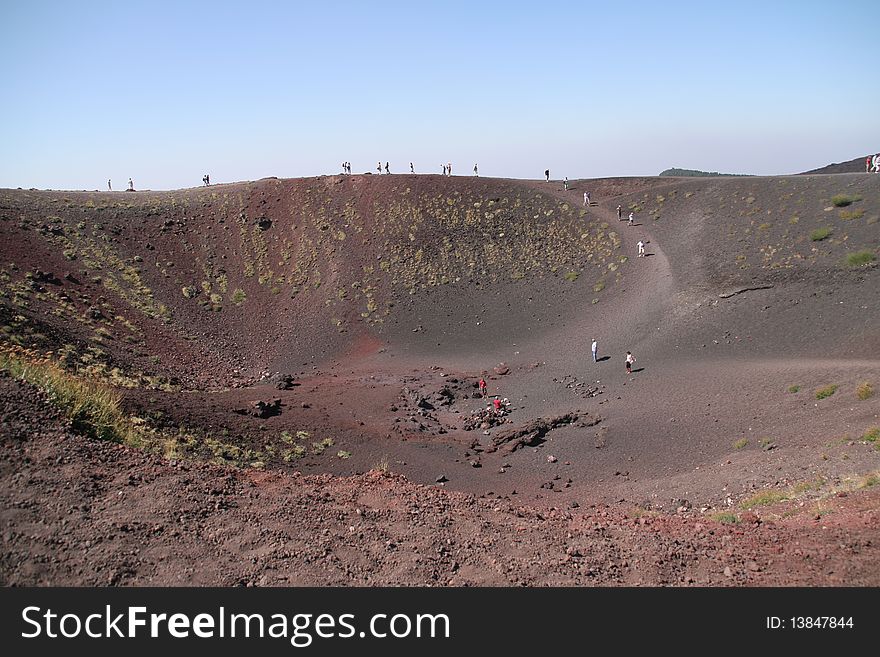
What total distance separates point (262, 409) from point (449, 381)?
10391mm

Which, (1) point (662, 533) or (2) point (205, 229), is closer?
(1) point (662, 533)

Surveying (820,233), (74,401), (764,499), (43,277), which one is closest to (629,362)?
(764,499)

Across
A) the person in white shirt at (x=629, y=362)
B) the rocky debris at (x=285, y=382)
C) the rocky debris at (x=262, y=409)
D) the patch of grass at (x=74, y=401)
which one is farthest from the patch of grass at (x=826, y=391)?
the rocky debris at (x=285, y=382)

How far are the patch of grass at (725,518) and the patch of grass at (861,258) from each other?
22.7 metres

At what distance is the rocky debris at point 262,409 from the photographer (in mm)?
19973

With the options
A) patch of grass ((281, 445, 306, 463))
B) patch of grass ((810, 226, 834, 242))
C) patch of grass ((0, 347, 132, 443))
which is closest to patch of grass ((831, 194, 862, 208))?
patch of grass ((810, 226, 834, 242))

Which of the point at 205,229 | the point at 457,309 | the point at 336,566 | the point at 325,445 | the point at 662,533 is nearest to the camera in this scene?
the point at 336,566

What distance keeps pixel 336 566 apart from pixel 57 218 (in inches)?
1558

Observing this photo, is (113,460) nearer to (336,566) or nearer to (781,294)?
(336,566)

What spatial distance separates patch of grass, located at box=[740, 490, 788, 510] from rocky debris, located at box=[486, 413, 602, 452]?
345 inches

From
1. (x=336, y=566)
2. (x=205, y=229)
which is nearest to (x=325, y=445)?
(x=336, y=566)

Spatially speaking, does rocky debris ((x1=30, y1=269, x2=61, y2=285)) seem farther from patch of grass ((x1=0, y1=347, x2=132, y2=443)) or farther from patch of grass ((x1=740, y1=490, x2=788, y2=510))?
patch of grass ((x1=740, y1=490, x2=788, y2=510))

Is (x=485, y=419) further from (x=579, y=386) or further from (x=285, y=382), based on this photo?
(x=285, y=382)

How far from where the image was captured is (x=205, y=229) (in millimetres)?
42312
